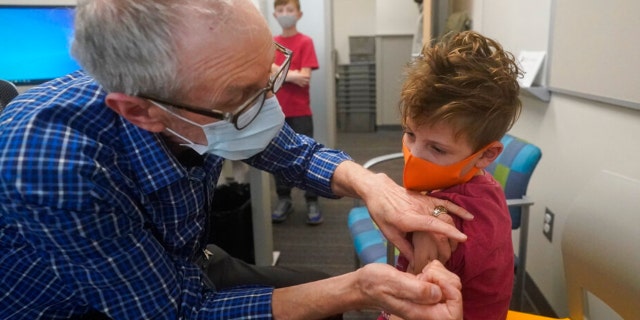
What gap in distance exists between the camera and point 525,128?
203 cm

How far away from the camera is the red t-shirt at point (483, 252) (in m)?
0.83

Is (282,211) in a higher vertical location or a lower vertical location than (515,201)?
lower

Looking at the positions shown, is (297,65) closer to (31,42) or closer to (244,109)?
(31,42)

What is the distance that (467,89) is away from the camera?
806 mm

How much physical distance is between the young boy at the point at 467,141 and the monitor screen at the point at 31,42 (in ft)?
4.77

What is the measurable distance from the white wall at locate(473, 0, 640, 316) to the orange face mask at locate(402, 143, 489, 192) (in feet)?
1.34

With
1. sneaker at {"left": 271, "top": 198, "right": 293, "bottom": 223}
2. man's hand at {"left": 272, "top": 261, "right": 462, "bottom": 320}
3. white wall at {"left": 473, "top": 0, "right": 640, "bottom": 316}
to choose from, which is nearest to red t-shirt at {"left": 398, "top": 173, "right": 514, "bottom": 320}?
man's hand at {"left": 272, "top": 261, "right": 462, "bottom": 320}

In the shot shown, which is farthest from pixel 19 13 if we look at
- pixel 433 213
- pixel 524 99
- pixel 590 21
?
pixel 524 99

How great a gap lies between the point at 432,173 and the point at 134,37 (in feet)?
2.00

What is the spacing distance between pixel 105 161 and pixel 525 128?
1.86 m

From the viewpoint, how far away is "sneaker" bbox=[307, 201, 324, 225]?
299 cm

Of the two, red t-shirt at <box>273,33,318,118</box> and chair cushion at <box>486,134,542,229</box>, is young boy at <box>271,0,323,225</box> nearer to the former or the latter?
red t-shirt at <box>273,33,318,118</box>

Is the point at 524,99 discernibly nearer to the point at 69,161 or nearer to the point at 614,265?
Answer: the point at 614,265

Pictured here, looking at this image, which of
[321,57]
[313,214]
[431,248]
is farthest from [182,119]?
[321,57]
